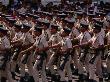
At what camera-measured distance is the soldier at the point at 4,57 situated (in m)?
13.4

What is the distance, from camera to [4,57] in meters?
13.5

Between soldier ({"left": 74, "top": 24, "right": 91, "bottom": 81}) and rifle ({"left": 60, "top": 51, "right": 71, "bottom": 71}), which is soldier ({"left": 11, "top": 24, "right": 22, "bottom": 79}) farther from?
soldier ({"left": 74, "top": 24, "right": 91, "bottom": 81})

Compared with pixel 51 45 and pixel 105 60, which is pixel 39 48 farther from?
pixel 105 60

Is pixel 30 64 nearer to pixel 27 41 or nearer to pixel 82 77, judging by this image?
pixel 27 41

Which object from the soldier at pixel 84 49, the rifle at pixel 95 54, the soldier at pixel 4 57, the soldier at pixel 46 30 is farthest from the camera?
the soldier at pixel 84 49

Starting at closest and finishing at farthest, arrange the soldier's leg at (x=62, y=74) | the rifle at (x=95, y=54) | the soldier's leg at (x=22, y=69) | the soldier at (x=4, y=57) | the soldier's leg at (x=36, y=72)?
1. the soldier at (x=4, y=57)
2. the soldier's leg at (x=36, y=72)
3. the soldier's leg at (x=62, y=74)
4. the rifle at (x=95, y=54)
5. the soldier's leg at (x=22, y=69)

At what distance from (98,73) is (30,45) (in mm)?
2719

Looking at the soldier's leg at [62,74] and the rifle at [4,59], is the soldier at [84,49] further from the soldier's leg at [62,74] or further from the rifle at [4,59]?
the rifle at [4,59]

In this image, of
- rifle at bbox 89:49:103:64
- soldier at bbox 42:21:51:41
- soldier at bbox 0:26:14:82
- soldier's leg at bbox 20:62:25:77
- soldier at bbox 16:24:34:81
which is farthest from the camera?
soldier's leg at bbox 20:62:25:77

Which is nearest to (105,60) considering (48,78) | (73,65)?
(73,65)

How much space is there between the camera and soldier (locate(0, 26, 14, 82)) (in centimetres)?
1341

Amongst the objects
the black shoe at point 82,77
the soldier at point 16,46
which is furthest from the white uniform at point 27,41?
the black shoe at point 82,77

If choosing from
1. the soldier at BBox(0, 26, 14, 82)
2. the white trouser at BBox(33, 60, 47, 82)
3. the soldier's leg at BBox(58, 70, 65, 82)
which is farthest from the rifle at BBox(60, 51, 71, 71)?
the soldier at BBox(0, 26, 14, 82)

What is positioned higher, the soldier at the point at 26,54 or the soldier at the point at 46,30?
the soldier at the point at 46,30
